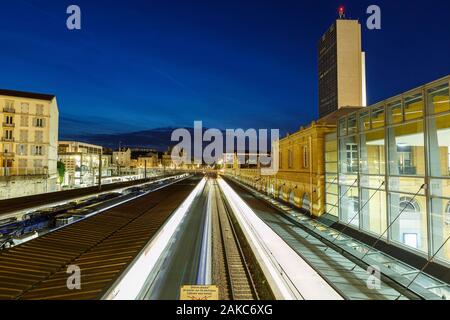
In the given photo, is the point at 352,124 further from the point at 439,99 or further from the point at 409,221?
the point at 409,221

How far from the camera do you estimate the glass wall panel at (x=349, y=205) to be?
47.5 feet

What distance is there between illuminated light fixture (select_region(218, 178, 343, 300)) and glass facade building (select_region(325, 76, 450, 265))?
349 cm

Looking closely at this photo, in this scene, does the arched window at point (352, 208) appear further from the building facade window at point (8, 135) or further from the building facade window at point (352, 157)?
the building facade window at point (8, 135)

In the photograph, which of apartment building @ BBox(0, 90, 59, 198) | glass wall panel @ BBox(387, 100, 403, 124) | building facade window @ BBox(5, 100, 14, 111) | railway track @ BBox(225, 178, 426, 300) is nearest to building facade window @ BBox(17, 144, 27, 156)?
apartment building @ BBox(0, 90, 59, 198)

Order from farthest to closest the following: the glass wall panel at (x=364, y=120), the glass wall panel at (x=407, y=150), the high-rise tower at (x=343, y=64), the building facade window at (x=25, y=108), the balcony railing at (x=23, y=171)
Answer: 1. the high-rise tower at (x=343, y=64)
2. the building facade window at (x=25, y=108)
3. the balcony railing at (x=23, y=171)
4. the glass wall panel at (x=364, y=120)
5. the glass wall panel at (x=407, y=150)

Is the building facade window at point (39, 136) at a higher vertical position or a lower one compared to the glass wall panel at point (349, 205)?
higher

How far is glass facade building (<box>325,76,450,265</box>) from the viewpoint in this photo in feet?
30.1

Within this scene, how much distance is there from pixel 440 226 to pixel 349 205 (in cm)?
608

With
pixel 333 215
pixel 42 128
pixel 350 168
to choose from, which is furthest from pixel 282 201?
pixel 42 128

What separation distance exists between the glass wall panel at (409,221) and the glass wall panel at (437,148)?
1.26 metres

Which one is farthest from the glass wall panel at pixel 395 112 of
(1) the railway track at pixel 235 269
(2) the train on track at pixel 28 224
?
(2) the train on track at pixel 28 224

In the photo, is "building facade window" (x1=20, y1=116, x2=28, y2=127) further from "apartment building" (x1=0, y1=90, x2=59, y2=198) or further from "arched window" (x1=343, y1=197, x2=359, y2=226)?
"arched window" (x1=343, y1=197, x2=359, y2=226)
